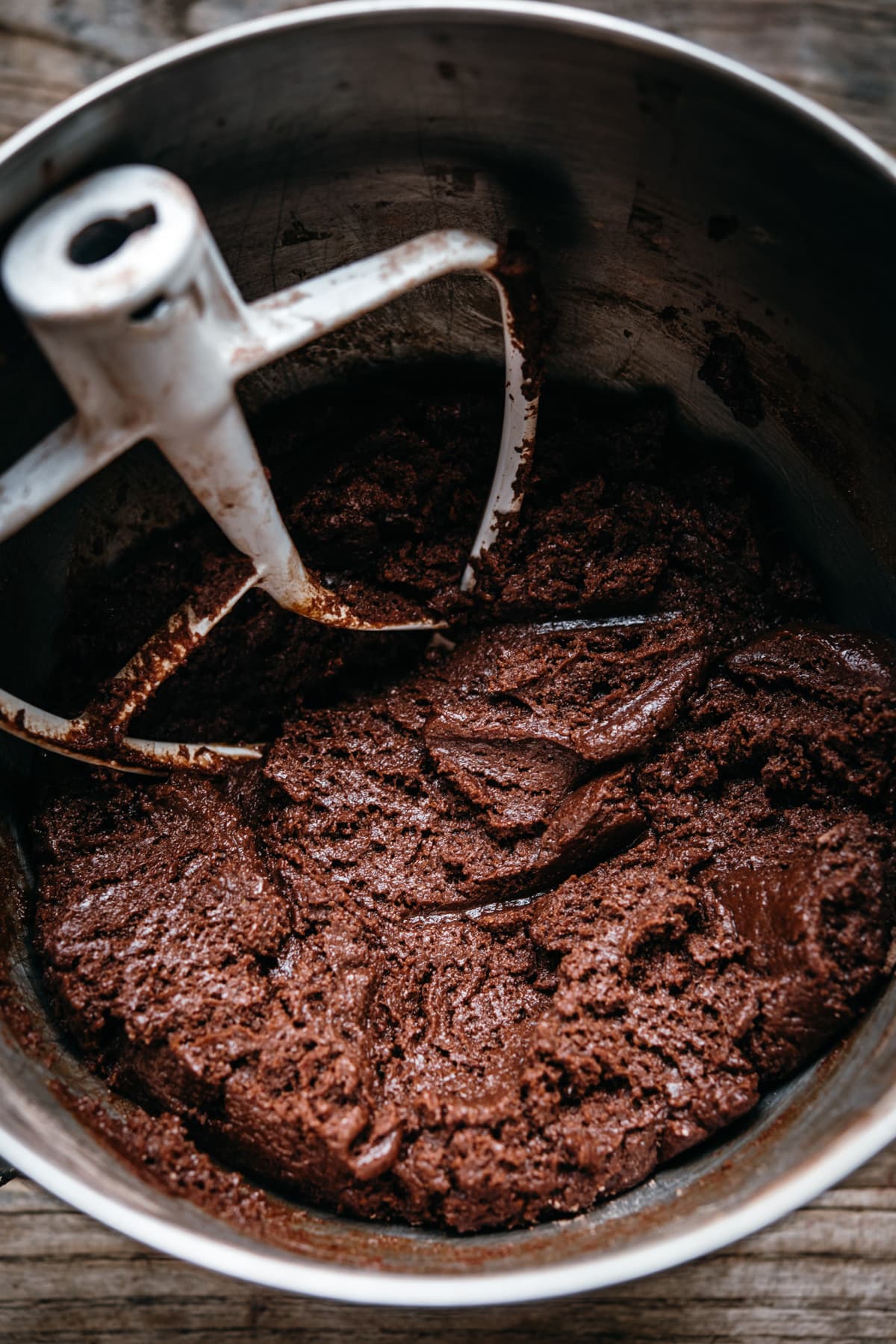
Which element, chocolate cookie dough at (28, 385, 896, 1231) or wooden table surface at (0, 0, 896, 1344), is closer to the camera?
chocolate cookie dough at (28, 385, 896, 1231)

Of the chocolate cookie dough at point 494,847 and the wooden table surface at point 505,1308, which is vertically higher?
Answer: the chocolate cookie dough at point 494,847

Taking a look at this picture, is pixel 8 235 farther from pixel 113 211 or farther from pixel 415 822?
pixel 415 822

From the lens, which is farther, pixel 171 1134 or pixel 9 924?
pixel 9 924

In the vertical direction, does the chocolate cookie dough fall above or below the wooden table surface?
above

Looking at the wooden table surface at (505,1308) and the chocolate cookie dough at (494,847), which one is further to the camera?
the wooden table surface at (505,1308)

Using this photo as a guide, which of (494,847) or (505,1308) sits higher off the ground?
(494,847)

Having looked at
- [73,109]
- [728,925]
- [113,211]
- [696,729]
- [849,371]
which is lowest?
[728,925]

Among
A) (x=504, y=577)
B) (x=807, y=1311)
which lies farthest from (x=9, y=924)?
(x=807, y=1311)

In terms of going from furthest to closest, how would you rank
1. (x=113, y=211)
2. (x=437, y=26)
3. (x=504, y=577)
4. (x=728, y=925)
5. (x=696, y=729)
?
(x=504, y=577)
(x=696, y=729)
(x=728, y=925)
(x=437, y=26)
(x=113, y=211)
